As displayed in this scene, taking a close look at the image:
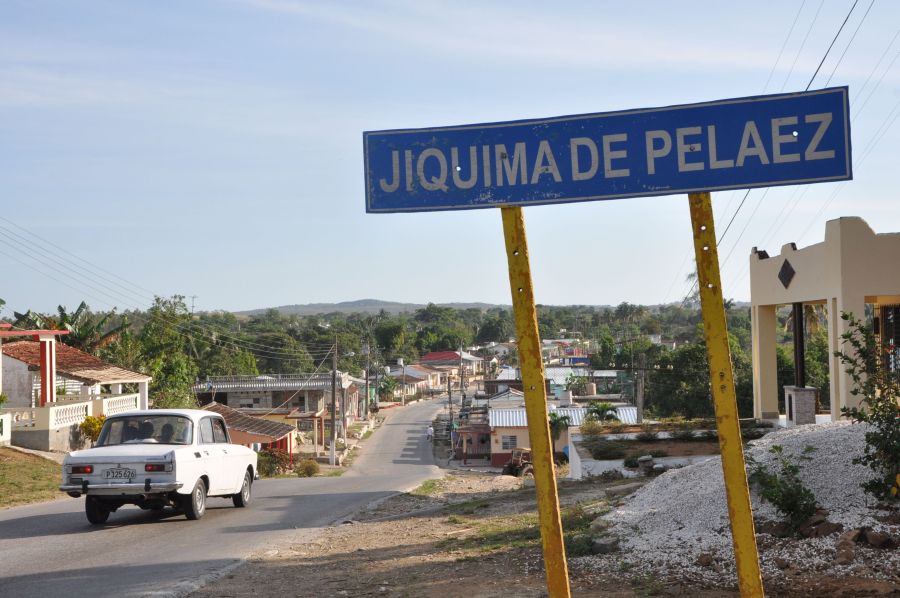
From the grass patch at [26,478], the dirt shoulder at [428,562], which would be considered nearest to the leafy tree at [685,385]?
the grass patch at [26,478]

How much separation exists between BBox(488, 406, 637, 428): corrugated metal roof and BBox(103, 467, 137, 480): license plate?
3599 cm

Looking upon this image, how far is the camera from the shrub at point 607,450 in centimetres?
2131

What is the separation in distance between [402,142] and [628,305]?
501 ft

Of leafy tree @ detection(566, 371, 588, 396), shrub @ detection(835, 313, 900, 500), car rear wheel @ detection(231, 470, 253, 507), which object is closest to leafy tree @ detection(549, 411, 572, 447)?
leafy tree @ detection(566, 371, 588, 396)

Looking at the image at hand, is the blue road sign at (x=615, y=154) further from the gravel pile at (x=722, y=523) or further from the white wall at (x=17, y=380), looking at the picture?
the white wall at (x=17, y=380)

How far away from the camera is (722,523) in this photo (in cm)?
939

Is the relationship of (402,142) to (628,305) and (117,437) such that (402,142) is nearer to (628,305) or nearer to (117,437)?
(117,437)

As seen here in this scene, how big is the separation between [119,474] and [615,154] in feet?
31.8

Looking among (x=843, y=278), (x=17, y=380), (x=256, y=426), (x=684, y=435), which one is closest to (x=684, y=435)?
(x=684, y=435)

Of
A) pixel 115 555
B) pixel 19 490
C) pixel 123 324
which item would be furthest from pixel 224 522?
pixel 123 324

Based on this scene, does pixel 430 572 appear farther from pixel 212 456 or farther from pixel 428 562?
pixel 212 456

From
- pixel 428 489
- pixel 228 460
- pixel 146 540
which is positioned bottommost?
pixel 428 489

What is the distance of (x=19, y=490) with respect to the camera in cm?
1928

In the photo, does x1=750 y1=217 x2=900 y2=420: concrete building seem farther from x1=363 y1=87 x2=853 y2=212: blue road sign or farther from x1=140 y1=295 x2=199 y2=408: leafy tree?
x1=140 y1=295 x2=199 y2=408: leafy tree
